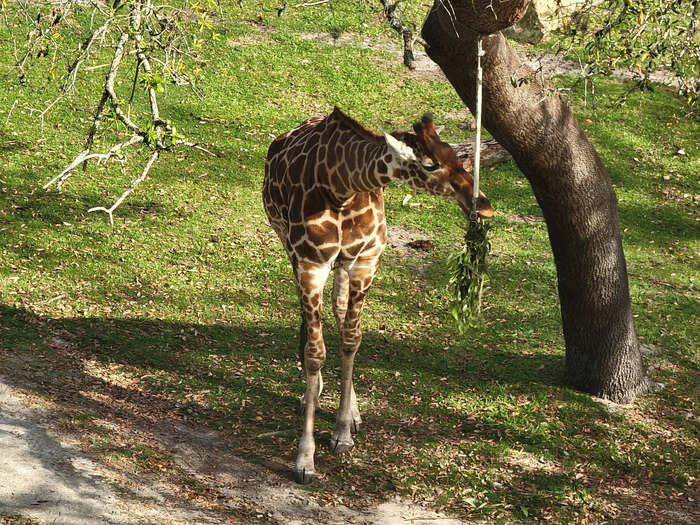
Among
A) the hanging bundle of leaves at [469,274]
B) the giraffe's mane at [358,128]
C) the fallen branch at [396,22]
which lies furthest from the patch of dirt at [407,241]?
the hanging bundle of leaves at [469,274]

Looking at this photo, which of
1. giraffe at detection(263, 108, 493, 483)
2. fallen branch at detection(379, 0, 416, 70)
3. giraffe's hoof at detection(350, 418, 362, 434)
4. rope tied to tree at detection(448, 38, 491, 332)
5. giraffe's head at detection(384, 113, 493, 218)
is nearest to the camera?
giraffe's head at detection(384, 113, 493, 218)

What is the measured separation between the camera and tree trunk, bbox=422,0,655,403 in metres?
7.91

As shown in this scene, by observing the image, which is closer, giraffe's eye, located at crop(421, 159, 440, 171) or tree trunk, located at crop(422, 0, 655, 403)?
giraffe's eye, located at crop(421, 159, 440, 171)

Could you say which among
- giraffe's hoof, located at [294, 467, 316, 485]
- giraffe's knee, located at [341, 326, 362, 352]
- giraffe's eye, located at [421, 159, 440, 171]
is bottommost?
giraffe's hoof, located at [294, 467, 316, 485]

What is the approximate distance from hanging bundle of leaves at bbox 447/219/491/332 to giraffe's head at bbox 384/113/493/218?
45cm

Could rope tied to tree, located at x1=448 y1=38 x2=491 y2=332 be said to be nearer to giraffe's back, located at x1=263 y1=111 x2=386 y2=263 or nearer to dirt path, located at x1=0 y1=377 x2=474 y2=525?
giraffe's back, located at x1=263 y1=111 x2=386 y2=263

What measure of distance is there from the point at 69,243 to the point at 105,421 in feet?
14.7

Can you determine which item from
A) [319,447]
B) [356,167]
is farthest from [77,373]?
[356,167]

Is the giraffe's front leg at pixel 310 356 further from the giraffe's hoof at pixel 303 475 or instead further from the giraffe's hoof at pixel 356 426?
the giraffe's hoof at pixel 356 426

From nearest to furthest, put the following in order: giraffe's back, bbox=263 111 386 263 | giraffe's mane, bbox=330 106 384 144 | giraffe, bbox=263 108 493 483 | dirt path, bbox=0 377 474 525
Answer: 1. dirt path, bbox=0 377 474 525
2. giraffe, bbox=263 108 493 483
3. giraffe's mane, bbox=330 106 384 144
4. giraffe's back, bbox=263 111 386 263

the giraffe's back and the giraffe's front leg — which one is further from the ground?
the giraffe's back

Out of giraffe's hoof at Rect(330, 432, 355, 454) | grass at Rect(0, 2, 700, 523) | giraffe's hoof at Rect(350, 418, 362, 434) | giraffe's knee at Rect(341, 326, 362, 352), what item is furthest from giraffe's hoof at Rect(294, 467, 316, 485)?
giraffe's knee at Rect(341, 326, 362, 352)

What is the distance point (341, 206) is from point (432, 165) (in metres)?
1.19

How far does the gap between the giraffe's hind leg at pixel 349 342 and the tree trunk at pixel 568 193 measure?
2.05m
